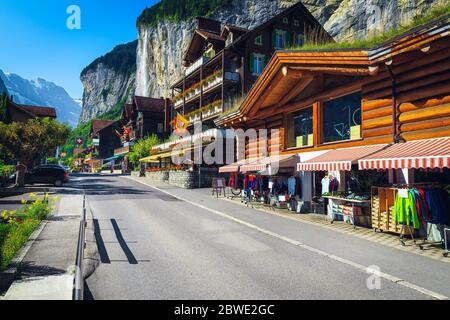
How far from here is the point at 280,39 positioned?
123 ft

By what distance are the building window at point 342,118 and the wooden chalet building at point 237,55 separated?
1848 cm

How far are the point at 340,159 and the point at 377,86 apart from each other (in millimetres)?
2931

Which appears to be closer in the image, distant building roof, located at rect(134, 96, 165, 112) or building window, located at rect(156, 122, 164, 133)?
distant building roof, located at rect(134, 96, 165, 112)

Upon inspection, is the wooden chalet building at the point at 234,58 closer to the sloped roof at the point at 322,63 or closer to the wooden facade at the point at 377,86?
the sloped roof at the point at 322,63


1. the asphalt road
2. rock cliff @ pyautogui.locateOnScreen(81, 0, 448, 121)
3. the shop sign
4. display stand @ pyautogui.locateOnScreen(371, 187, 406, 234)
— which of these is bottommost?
the asphalt road

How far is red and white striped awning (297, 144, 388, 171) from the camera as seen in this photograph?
10.3m

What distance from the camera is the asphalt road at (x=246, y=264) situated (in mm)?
5363

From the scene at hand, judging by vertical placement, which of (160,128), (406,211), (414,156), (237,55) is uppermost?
(237,55)

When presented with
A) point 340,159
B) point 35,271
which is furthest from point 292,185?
point 35,271

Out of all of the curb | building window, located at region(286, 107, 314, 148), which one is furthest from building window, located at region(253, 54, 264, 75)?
the curb

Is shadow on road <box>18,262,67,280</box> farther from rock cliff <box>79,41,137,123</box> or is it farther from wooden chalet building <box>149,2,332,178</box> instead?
rock cliff <box>79,41,137,123</box>

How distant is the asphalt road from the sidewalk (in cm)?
57

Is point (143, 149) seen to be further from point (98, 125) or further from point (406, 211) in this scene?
point (98, 125)
